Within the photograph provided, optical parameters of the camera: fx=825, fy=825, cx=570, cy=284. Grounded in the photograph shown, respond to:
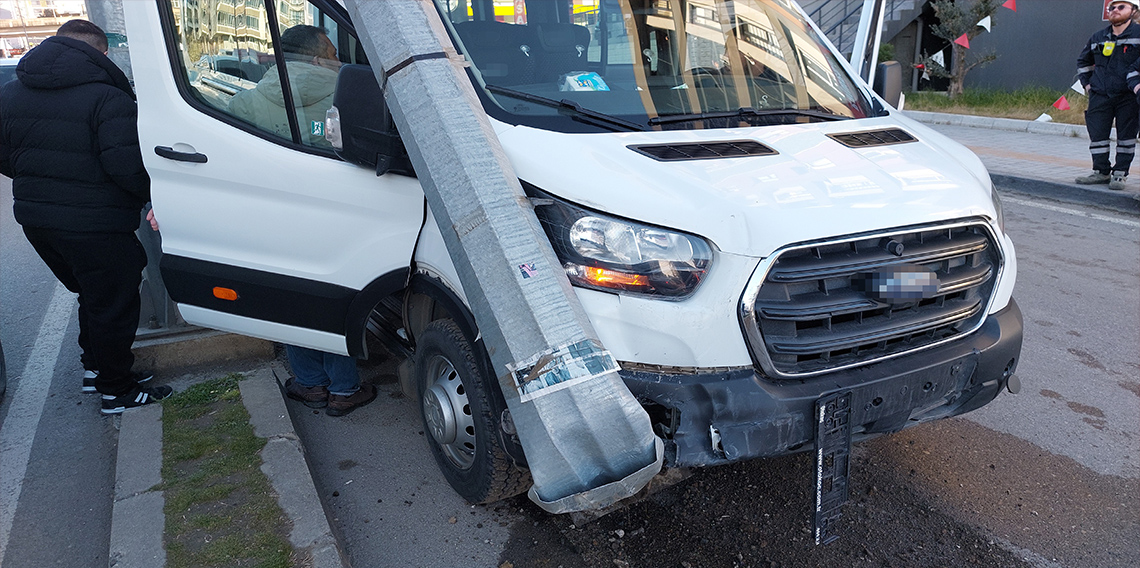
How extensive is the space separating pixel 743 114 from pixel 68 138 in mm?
2936

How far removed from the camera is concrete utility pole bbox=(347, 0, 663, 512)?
2.33 metres

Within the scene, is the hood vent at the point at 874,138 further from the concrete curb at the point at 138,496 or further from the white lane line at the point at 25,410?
the white lane line at the point at 25,410

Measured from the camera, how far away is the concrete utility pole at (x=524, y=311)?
2326 mm

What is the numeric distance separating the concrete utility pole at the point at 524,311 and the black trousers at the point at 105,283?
1.99 metres

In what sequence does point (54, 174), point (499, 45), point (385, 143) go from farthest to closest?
point (54, 174), point (499, 45), point (385, 143)

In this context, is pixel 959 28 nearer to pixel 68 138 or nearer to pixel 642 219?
pixel 642 219

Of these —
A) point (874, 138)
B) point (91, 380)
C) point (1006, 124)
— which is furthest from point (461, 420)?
point (1006, 124)

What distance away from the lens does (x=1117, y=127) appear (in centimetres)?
870

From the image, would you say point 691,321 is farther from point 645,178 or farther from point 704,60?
point 704,60

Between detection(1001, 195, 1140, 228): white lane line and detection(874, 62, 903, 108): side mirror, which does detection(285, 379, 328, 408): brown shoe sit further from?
detection(1001, 195, 1140, 228): white lane line

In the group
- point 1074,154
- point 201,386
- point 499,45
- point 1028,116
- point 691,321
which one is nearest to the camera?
point 691,321

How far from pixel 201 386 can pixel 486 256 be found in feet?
8.13

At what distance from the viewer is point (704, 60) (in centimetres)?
347

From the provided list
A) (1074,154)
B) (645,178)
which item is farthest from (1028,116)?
(645,178)
